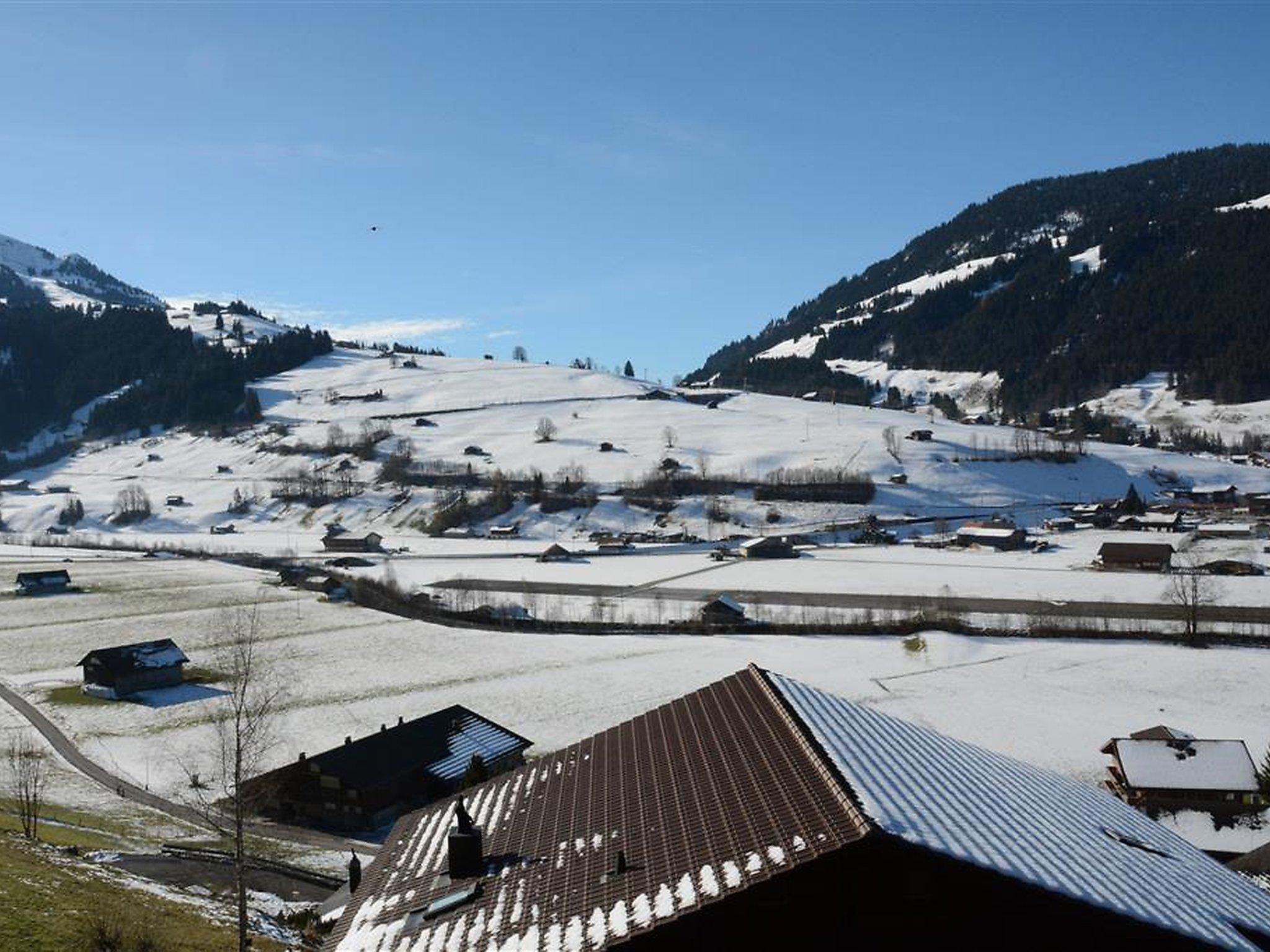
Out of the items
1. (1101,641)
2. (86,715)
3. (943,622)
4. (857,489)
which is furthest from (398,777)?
(857,489)

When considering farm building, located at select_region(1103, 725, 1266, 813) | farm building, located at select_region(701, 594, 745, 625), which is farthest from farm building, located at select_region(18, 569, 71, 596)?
farm building, located at select_region(1103, 725, 1266, 813)

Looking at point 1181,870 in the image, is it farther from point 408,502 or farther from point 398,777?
point 408,502

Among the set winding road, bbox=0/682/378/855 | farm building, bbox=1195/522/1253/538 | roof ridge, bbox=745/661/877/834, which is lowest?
winding road, bbox=0/682/378/855

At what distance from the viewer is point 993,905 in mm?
9320

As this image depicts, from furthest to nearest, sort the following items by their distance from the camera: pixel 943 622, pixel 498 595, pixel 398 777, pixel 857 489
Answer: pixel 857 489, pixel 498 595, pixel 943 622, pixel 398 777

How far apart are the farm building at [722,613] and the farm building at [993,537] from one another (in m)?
41.9

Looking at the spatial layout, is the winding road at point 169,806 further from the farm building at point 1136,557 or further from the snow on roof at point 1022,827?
the farm building at point 1136,557

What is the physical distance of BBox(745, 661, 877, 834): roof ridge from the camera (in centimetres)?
916

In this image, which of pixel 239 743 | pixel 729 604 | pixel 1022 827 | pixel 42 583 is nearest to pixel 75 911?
pixel 239 743

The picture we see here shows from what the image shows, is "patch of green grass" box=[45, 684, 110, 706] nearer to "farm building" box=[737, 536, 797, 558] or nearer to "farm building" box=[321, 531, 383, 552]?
"farm building" box=[321, 531, 383, 552]

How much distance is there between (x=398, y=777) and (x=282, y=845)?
4888 millimetres

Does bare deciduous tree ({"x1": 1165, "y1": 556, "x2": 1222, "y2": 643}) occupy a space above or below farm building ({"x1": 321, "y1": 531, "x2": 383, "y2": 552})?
above

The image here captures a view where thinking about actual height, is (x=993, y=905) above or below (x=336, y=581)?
above

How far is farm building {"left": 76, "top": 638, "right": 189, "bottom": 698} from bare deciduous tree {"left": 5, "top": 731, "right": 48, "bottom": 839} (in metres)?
7.15
